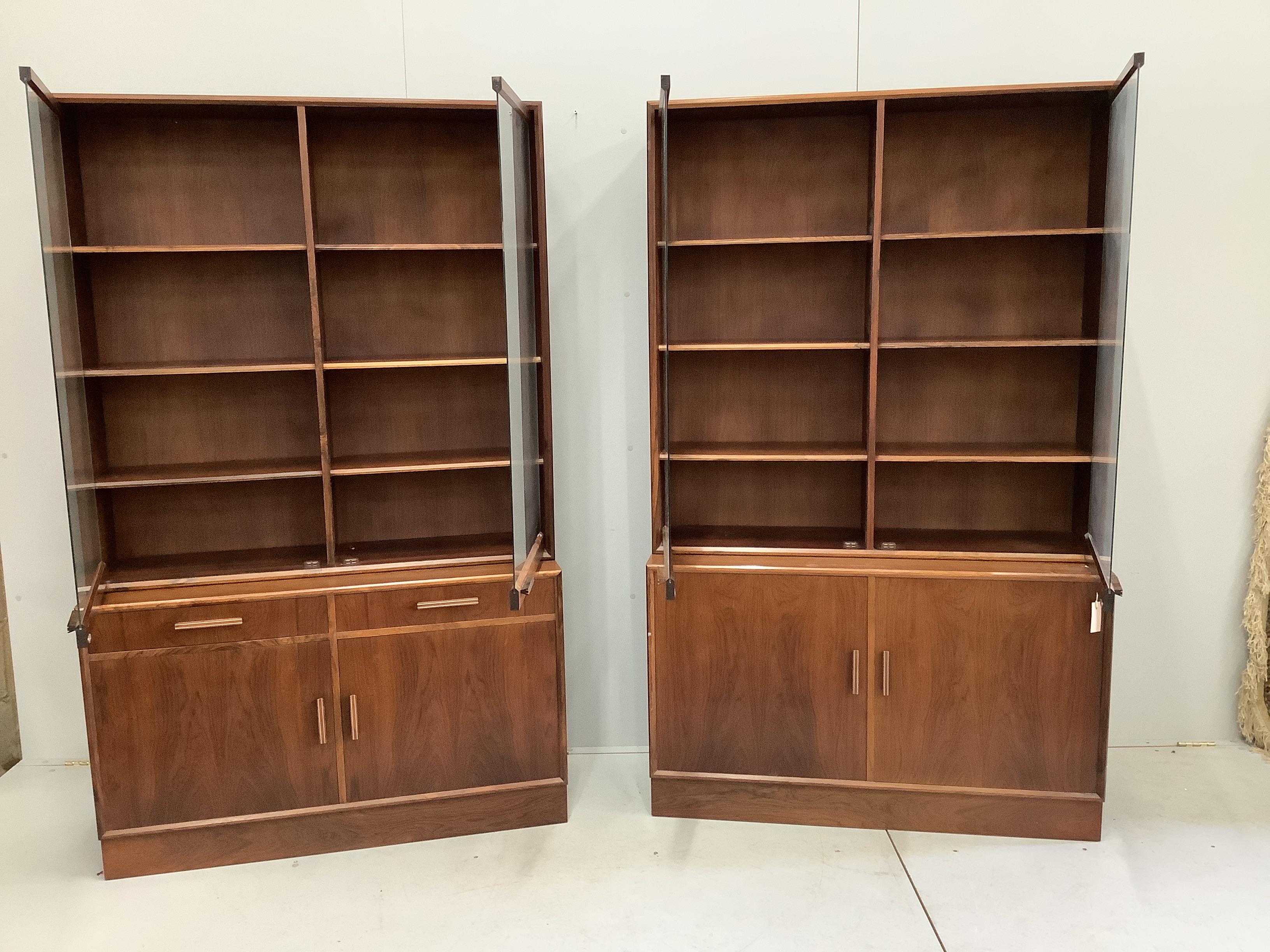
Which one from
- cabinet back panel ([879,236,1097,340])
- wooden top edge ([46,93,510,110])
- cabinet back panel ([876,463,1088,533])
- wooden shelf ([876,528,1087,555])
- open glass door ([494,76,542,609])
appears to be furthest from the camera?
cabinet back panel ([876,463,1088,533])

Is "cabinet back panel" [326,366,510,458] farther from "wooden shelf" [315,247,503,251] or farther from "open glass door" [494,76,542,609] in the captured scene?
"wooden shelf" [315,247,503,251]

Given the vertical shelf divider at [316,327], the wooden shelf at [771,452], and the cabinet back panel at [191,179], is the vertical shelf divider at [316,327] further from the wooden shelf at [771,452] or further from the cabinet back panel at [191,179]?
the wooden shelf at [771,452]

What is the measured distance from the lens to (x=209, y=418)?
3123 mm

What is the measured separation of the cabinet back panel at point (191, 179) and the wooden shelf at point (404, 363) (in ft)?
1.77

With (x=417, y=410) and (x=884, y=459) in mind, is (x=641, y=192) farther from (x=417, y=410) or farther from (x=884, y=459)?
(x=884, y=459)

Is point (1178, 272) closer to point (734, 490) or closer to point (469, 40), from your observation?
point (734, 490)

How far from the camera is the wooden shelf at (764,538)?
308cm

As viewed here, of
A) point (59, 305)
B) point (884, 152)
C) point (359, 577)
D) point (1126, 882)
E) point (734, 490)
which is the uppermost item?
point (884, 152)

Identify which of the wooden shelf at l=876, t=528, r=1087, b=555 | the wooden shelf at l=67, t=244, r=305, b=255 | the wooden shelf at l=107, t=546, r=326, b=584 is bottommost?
the wooden shelf at l=107, t=546, r=326, b=584

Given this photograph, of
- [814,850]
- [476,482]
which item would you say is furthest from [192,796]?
[814,850]

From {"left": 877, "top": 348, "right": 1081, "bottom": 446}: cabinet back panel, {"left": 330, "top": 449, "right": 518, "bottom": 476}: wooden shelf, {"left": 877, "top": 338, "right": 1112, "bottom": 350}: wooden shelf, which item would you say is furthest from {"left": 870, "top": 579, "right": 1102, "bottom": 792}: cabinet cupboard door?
{"left": 330, "top": 449, "right": 518, "bottom": 476}: wooden shelf

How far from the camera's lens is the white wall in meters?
3.13

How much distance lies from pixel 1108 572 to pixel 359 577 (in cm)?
227

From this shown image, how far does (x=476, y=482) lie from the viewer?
3.29m
